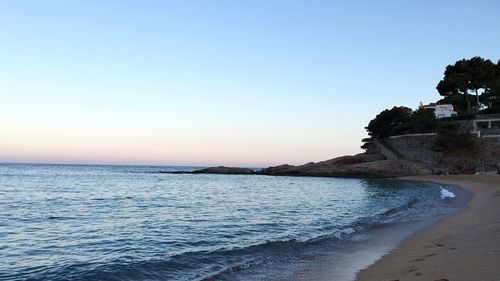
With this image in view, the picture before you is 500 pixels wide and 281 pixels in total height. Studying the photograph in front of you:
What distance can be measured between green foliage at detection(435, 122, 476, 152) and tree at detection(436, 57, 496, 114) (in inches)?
505

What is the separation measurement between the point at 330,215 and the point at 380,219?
278cm

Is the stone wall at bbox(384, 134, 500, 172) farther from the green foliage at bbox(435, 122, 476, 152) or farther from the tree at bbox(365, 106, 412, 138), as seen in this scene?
the tree at bbox(365, 106, 412, 138)

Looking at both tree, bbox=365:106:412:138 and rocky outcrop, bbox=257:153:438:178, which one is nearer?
rocky outcrop, bbox=257:153:438:178

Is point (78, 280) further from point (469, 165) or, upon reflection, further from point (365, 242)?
point (469, 165)

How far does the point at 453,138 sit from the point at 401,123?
13.9m

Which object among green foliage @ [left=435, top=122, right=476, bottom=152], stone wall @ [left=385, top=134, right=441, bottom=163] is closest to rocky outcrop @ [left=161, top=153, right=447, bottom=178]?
stone wall @ [left=385, top=134, right=441, bottom=163]

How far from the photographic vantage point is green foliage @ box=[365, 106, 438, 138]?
78062 millimetres

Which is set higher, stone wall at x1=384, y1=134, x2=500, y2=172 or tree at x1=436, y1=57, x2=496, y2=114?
tree at x1=436, y1=57, x2=496, y2=114

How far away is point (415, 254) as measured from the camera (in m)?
11.5

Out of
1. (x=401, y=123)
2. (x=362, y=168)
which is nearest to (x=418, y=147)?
(x=401, y=123)

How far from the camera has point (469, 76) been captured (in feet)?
268

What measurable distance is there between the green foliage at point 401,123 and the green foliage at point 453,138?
4231 millimetres

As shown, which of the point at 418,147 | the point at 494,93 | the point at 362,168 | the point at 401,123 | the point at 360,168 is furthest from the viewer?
the point at 494,93

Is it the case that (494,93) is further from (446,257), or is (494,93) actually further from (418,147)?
(446,257)
